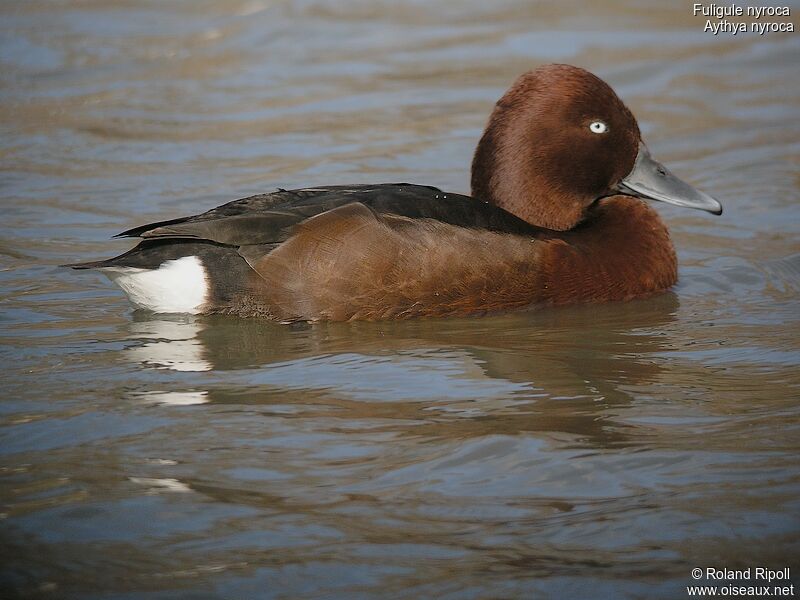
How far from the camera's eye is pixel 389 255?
5.37 meters

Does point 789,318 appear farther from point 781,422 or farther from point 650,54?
point 650,54

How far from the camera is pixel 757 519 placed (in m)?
3.57

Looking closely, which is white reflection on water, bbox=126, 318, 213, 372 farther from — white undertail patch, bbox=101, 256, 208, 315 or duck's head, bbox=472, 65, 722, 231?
duck's head, bbox=472, 65, 722, 231

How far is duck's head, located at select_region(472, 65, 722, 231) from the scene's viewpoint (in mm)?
5941

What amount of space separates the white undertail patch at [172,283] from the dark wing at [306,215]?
141 millimetres

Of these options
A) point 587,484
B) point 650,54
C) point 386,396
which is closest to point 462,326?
point 386,396

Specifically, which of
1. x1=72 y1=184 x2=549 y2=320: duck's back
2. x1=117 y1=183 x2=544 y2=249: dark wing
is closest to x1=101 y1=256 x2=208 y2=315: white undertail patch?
x1=72 y1=184 x2=549 y2=320: duck's back

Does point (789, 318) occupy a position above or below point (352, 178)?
below

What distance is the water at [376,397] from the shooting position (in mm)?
3420

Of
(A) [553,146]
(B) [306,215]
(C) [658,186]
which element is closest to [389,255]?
(B) [306,215]

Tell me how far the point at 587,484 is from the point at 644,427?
0.51 m

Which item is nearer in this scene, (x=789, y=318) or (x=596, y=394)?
(x=596, y=394)

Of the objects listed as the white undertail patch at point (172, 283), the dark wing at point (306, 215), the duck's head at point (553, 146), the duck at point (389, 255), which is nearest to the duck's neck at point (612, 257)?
the duck at point (389, 255)

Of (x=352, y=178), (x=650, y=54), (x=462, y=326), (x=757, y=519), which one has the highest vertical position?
(x=650, y=54)
